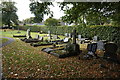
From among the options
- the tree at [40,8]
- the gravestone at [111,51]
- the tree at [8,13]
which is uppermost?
the tree at [8,13]

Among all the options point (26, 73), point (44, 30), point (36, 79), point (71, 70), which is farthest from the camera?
point (44, 30)

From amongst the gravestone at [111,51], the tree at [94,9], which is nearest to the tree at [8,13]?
the tree at [94,9]

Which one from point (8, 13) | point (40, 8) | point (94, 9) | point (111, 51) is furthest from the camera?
point (8, 13)

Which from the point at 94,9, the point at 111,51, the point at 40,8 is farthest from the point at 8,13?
the point at 111,51

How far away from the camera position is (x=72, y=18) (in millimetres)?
8125

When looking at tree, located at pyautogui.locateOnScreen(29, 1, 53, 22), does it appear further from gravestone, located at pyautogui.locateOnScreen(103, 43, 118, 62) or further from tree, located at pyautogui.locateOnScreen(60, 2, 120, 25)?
gravestone, located at pyautogui.locateOnScreen(103, 43, 118, 62)

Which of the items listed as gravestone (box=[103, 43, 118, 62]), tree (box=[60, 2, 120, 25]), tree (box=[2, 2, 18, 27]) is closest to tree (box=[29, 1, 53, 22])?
tree (box=[60, 2, 120, 25])

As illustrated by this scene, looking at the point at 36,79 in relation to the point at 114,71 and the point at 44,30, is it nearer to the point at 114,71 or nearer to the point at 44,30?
the point at 114,71

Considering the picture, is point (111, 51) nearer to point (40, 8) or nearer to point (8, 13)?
point (40, 8)

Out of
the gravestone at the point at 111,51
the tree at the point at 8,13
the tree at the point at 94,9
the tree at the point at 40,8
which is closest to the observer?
the tree at the point at 40,8

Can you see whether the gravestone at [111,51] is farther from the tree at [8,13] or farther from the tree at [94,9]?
the tree at [8,13]

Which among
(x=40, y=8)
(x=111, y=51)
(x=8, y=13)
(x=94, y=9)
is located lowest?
(x=111, y=51)

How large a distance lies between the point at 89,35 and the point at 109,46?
12943 mm

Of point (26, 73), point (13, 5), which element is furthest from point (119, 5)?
point (13, 5)
